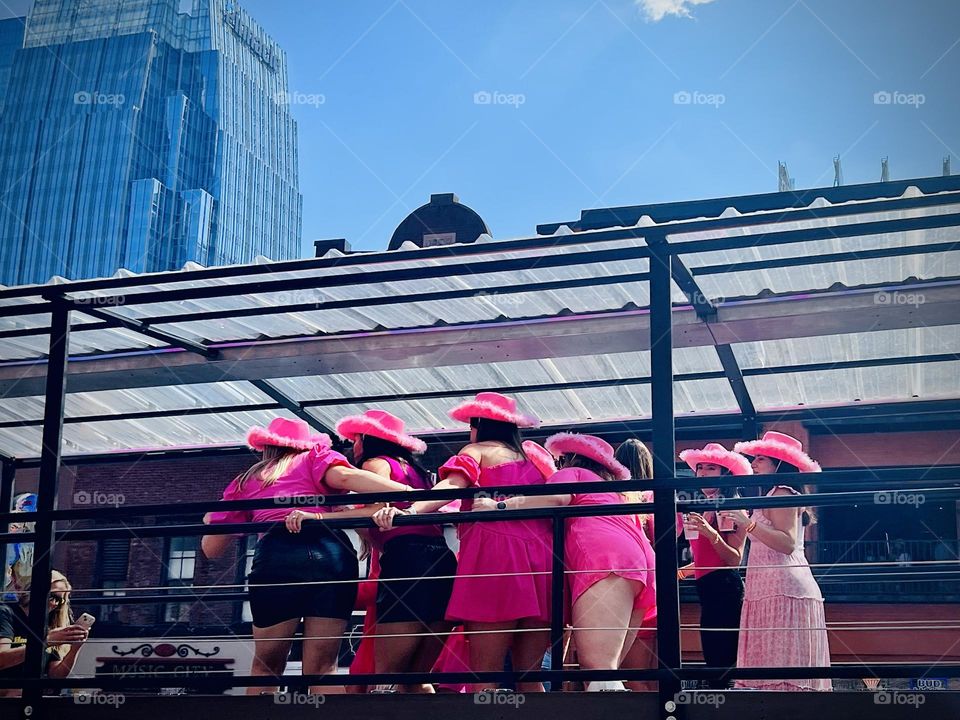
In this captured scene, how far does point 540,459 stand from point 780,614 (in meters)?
1.58

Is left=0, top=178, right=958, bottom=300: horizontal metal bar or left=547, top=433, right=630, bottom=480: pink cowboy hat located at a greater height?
left=0, top=178, right=958, bottom=300: horizontal metal bar

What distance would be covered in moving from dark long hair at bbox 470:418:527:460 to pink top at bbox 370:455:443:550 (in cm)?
45

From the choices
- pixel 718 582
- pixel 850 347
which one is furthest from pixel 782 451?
pixel 850 347

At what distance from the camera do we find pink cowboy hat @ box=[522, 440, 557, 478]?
19.4 ft

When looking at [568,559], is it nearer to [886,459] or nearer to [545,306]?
[545,306]

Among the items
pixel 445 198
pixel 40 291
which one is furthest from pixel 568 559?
pixel 445 198

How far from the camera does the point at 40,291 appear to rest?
628 cm

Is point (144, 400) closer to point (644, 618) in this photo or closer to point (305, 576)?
point (305, 576)

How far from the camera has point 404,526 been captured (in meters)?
5.62

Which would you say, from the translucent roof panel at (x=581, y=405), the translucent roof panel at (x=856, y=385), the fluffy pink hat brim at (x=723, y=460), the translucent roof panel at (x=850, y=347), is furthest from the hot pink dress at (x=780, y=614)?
the translucent roof panel at (x=581, y=405)

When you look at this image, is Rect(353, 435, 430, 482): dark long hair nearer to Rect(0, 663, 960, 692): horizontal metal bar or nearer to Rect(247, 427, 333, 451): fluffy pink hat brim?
Rect(247, 427, 333, 451): fluffy pink hat brim

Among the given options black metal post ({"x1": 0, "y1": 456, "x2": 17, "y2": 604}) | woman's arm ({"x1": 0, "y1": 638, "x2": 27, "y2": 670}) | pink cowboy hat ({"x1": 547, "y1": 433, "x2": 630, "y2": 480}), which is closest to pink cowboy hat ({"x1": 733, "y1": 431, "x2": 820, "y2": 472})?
pink cowboy hat ({"x1": 547, "y1": 433, "x2": 630, "y2": 480})

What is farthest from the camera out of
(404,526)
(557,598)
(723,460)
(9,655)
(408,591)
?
(9,655)

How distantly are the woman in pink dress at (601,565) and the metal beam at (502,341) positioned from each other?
186cm
